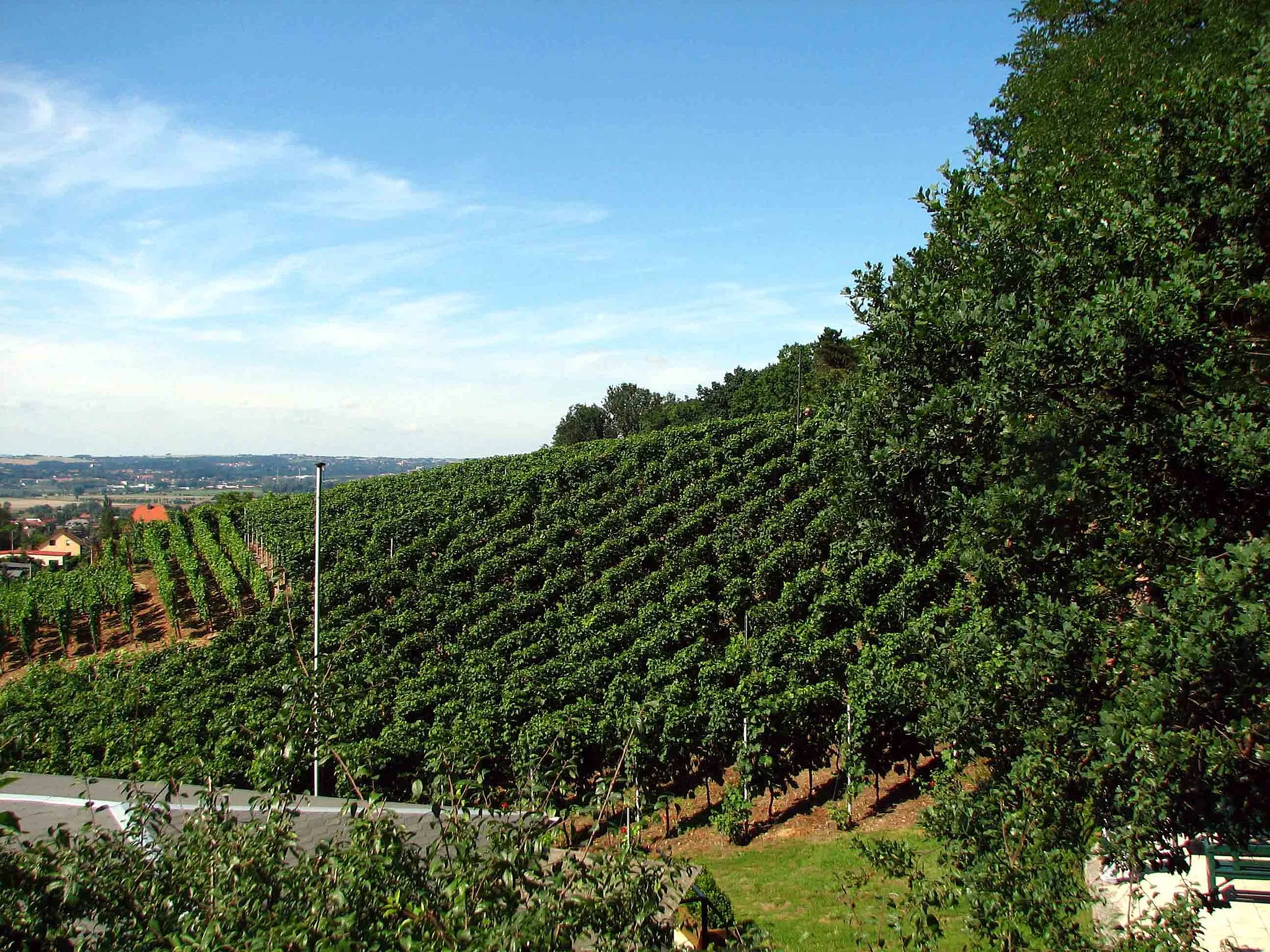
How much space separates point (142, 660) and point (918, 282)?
19.0m

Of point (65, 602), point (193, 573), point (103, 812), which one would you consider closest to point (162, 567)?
point (193, 573)

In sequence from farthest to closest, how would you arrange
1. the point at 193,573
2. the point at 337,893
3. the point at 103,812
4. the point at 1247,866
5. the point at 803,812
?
the point at 193,573 → the point at 803,812 → the point at 1247,866 → the point at 103,812 → the point at 337,893

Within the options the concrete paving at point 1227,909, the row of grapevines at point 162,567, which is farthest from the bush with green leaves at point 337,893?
the row of grapevines at point 162,567

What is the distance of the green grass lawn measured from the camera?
306 inches

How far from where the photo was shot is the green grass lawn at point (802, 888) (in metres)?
7.76

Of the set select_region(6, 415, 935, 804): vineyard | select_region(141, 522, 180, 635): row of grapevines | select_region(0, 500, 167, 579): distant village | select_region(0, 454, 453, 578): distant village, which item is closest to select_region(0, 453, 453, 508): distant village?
select_region(0, 454, 453, 578): distant village

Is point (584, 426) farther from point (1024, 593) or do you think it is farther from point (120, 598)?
point (1024, 593)

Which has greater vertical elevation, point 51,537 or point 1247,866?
point 1247,866

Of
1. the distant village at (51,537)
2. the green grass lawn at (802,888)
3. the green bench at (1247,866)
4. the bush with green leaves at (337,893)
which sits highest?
the bush with green leaves at (337,893)

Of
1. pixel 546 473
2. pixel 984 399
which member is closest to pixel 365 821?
pixel 984 399

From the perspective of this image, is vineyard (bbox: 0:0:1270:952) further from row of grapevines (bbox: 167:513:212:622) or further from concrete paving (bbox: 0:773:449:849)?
row of grapevines (bbox: 167:513:212:622)

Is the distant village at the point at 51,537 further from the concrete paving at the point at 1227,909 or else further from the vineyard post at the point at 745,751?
the concrete paving at the point at 1227,909

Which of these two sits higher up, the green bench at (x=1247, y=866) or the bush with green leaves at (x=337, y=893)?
the bush with green leaves at (x=337, y=893)

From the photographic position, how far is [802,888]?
9.60m
